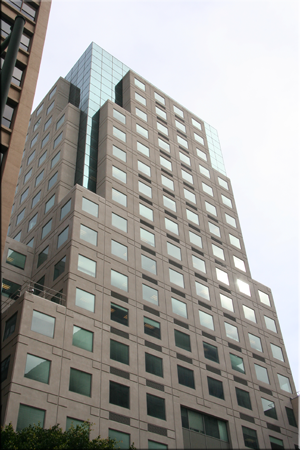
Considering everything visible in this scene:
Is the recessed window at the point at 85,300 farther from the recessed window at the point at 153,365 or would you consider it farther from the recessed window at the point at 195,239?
the recessed window at the point at 195,239

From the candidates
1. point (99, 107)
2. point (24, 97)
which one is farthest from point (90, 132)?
point (24, 97)

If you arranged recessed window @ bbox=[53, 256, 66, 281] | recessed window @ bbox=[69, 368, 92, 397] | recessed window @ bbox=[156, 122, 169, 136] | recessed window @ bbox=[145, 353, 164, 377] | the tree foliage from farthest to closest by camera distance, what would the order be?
recessed window @ bbox=[156, 122, 169, 136], recessed window @ bbox=[53, 256, 66, 281], recessed window @ bbox=[145, 353, 164, 377], recessed window @ bbox=[69, 368, 92, 397], the tree foliage

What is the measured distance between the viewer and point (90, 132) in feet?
196

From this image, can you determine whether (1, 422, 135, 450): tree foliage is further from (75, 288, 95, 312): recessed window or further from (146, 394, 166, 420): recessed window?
(75, 288, 95, 312): recessed window

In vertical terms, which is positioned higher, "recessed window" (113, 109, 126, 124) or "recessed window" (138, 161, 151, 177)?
"recessed window" (113, 109, 126, 124)

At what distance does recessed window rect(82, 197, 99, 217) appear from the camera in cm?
4794

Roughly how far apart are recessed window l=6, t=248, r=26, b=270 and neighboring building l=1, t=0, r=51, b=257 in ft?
61.6

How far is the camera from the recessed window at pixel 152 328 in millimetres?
43781

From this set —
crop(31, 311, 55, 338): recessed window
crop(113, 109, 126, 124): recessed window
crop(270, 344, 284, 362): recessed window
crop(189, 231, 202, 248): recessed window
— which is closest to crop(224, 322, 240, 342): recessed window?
crop(270, 344, 284, 362): recessed window

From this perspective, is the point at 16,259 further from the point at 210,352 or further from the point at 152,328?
the point at 210,352

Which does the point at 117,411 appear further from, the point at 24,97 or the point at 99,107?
the point at 99,107

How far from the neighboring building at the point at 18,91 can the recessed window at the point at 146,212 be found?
20.8m

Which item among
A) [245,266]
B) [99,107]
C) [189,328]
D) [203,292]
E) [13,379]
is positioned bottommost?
[13,379]

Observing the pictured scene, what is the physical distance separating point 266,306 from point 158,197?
64.1 ft
